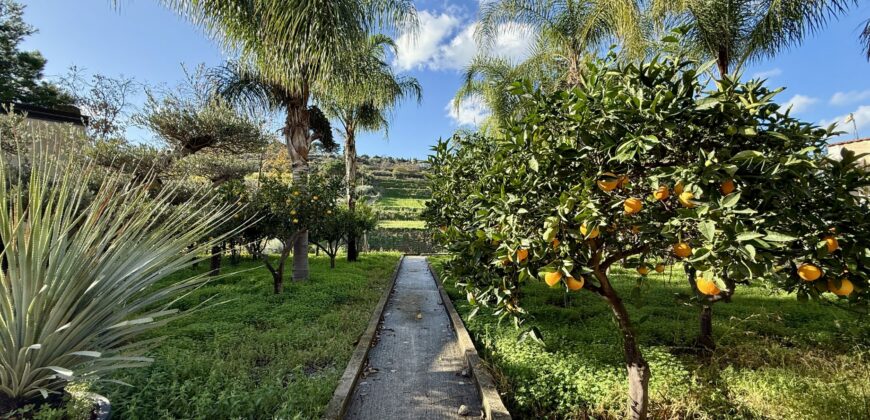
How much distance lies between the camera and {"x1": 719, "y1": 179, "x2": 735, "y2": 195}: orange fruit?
1.56m

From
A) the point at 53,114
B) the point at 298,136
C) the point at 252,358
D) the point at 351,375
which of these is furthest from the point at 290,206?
the point at 53,114

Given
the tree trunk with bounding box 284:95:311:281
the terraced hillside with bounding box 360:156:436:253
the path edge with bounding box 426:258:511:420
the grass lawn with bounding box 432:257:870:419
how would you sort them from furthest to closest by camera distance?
the terraced hillside with bounding box 360:156:436:253 → the tree trunk with bounding box 284:95:311:281 → the path edge with bounding box 426:258:511:420 → the grass lawn with bounding box 432:257:870:419

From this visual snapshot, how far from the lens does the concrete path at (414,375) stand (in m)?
3.11

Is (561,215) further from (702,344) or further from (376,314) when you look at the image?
(376,314)

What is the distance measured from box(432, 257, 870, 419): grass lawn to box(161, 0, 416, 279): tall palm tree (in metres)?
4.78

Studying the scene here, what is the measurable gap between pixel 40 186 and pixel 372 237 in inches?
924

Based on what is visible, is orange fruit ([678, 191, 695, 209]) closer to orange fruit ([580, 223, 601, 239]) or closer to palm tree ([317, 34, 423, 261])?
orange fruit ([580, 223, 601, 239])

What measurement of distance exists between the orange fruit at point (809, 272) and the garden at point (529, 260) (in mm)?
12

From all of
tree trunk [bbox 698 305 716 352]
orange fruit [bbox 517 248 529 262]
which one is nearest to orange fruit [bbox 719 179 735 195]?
orange fruit [bbox 517 248 529 262]

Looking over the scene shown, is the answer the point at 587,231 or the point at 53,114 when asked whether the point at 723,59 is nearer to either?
the point at 587,231

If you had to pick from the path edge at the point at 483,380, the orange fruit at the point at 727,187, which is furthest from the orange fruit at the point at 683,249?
the path edge at the point at 483,380

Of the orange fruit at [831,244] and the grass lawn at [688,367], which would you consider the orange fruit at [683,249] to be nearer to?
the orange fruit at [831,244]

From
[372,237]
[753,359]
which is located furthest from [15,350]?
[372,237]

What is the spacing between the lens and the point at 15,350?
162 cm
